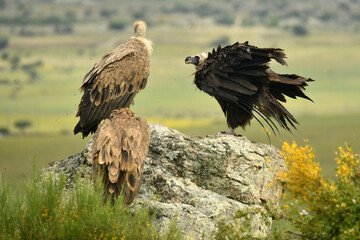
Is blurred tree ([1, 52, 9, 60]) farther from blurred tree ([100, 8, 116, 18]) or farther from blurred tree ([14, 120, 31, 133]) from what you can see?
blurred tree ([100, 8, 116, 18])

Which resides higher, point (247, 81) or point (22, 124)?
point (22, 124)

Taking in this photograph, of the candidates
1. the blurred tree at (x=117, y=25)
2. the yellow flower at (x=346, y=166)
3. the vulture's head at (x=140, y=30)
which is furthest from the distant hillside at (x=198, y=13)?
the yellow flower at (x=346, y=166)

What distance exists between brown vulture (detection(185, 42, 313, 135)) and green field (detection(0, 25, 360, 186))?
3680 cm

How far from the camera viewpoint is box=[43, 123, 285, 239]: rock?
9.82 meters

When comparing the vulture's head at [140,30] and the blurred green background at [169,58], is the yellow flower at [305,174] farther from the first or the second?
the blurred green background at [169,58]

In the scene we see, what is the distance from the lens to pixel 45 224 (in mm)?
8648

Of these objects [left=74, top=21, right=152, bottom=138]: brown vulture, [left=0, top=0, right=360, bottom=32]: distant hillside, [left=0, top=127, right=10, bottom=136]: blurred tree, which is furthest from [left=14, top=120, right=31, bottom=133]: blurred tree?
[left=74, top=21, right=152, bottom=138]: brown vulture

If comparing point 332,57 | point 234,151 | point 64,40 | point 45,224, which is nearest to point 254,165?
point 234,151

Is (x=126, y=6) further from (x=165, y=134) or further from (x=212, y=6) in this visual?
(x=165, y=134)

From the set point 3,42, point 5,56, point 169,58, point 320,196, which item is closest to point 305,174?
point 320,196

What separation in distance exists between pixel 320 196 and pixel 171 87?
332ft

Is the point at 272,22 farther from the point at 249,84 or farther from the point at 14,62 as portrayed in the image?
the point at 249,84

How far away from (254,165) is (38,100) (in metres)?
92.6

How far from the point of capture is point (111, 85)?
1260 centimetres
